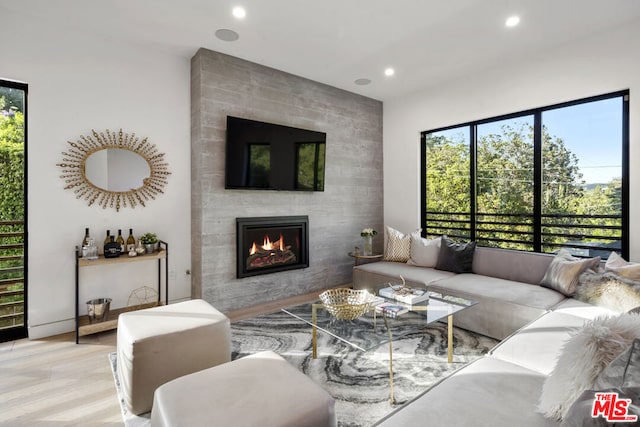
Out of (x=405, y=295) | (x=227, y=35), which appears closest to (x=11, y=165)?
(x=227, y=35)

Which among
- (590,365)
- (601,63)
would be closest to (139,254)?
(590,365)

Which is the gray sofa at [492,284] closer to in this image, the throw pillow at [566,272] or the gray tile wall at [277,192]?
the throw pillow at [566,272]

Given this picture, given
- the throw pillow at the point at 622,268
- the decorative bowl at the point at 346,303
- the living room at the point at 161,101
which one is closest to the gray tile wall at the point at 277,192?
the living room at the point at 161,101

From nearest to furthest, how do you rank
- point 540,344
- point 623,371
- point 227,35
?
point 623,371 < point 540,344 < point 227,35

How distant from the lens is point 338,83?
170 inches

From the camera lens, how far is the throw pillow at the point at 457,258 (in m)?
3.62

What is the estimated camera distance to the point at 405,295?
2.62 meters

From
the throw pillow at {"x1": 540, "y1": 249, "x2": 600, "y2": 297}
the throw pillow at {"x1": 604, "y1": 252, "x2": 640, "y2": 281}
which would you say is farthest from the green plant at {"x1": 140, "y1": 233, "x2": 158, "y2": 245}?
the throw pillow at {"x1": 604, "y1": 252, "x2": 640, "y2": 281}

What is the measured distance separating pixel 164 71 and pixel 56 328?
267 centimetres

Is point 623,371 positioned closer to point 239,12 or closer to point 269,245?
point 239,12

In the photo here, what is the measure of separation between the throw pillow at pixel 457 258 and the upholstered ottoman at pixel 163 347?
2541mm

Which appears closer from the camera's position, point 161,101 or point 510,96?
point 161,101

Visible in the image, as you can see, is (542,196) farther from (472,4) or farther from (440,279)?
(472,4)

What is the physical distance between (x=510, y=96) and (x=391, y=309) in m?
2.92
